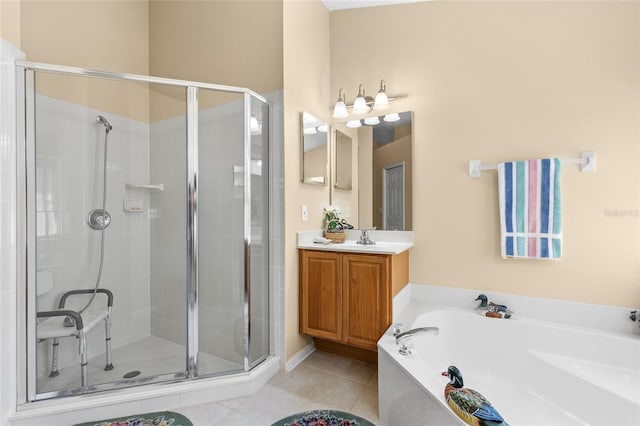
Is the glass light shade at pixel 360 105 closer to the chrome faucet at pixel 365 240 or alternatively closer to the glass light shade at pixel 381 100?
the glass light shade at pixel 381 100

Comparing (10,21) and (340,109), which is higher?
(10,21)

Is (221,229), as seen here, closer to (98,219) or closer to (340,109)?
(98,219)

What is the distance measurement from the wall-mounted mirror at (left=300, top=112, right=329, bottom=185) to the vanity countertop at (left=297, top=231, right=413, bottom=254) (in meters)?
0.46

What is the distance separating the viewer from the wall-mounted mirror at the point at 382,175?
243cm

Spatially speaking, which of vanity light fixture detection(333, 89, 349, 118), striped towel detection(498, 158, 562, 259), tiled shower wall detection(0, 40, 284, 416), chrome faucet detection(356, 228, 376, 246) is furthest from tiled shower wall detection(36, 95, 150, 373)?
striped towel detection(498, 158, 562, 259)

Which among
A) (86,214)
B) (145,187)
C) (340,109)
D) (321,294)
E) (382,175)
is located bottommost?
(321,294)

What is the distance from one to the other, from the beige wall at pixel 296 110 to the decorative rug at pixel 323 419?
1.68 feet

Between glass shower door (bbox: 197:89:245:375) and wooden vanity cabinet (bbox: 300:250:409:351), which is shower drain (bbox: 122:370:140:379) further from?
wooden vanity cabinet (bbox: 300:250:409:351)

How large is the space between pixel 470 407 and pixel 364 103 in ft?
6.98

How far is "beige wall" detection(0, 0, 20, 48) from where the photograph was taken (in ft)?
5.04

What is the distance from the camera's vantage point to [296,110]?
2301mm

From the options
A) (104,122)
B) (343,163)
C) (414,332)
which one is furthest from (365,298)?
(104,122)

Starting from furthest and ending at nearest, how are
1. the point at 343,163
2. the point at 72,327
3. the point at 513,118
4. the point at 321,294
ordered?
the point at 343,163 → the point at 321,294 → the point at 513,118 → the point at 72,327

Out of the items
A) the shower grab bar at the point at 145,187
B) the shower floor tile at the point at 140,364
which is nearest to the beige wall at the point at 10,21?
the shower grab bar at the point at 145,187
